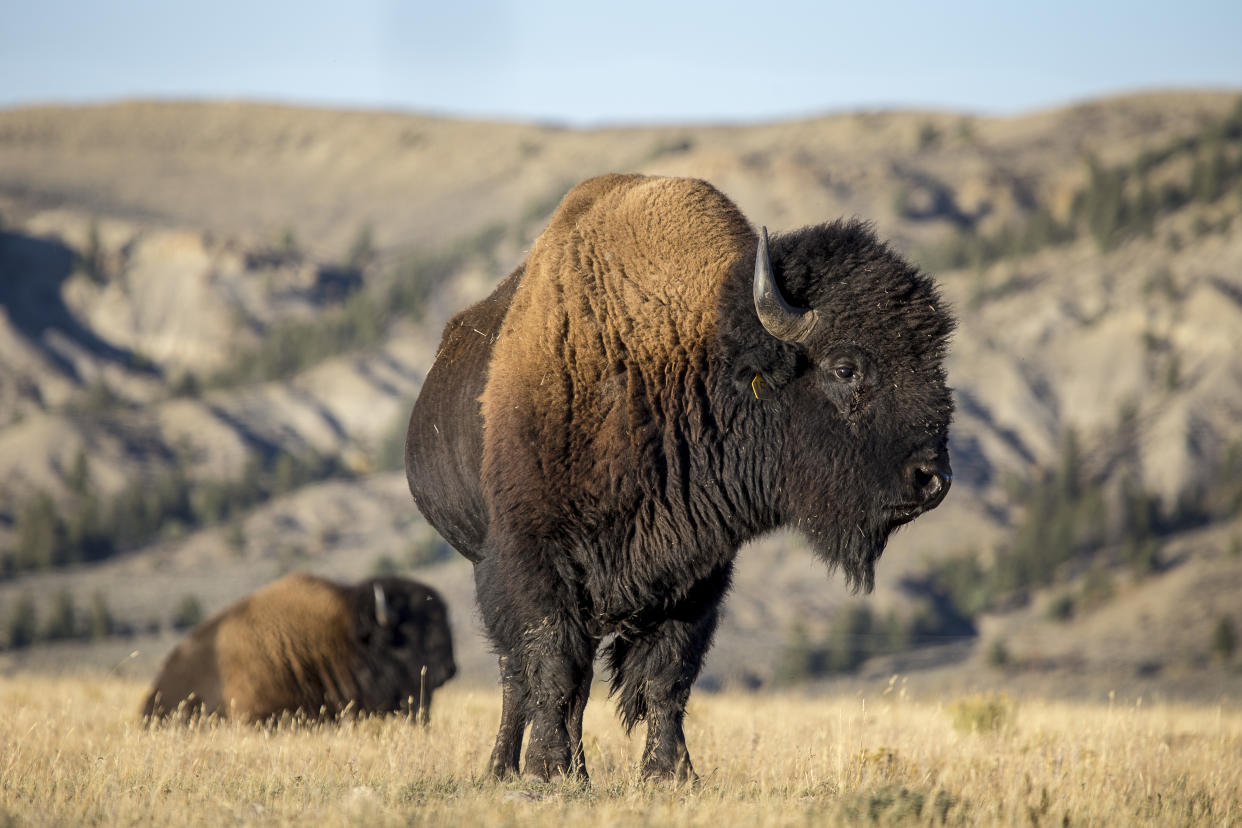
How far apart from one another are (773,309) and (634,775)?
91.6 inches

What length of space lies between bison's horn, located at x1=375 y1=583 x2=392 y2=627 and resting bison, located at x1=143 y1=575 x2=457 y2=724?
10 mm

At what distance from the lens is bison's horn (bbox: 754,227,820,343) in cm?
571

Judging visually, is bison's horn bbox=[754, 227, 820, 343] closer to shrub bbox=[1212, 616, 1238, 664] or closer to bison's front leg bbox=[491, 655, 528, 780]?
bison's front leg bbox=[491, 655, 528, 780]

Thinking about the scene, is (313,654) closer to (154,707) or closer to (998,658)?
(154,707)

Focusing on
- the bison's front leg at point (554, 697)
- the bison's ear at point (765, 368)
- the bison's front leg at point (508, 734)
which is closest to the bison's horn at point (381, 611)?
the bison's front leg at point (508, 734)

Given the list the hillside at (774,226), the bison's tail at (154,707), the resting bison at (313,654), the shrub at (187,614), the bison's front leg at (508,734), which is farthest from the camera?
the hillside at (774,226)

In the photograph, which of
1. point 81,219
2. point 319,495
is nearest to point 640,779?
point 319,495

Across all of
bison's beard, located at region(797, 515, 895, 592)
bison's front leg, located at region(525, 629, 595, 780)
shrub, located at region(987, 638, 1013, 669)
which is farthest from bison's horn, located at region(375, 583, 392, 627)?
shrub, located at region(987, 638, 1013, 669)

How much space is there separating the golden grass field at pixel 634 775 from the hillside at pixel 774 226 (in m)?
28.0

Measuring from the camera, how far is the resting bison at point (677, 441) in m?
5.76

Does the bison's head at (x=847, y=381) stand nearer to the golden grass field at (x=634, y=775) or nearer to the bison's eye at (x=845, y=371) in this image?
the bison's eye at (x=845, y=371)

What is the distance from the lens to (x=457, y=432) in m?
6.68

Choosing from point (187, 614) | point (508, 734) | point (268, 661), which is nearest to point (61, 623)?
point (187, 614)

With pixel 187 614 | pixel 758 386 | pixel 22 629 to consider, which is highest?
pixel 758 386
